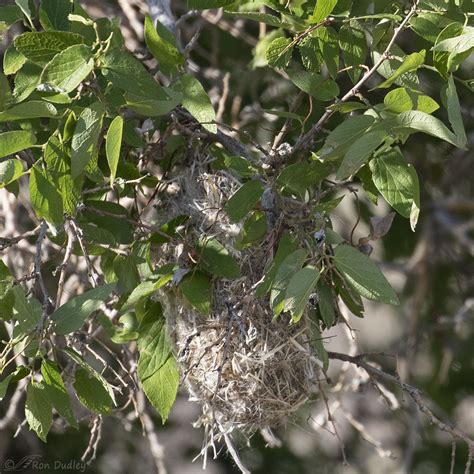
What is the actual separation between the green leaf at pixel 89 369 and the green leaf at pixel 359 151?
0.43 metres

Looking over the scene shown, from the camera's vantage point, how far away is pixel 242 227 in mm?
1434

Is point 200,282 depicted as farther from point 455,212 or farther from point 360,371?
point 455,212

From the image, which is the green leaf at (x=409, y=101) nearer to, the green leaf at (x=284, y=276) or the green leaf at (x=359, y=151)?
the green leaf at (x=359, y=151)

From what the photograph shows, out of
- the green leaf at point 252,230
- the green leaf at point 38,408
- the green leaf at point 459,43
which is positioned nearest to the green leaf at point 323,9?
the green leaf at point 459,43

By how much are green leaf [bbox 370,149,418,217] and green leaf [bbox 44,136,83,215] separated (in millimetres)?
423

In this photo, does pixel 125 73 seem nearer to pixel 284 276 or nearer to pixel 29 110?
pixel 29 110

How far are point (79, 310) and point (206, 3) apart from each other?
0.49 meters

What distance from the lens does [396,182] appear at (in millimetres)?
1301

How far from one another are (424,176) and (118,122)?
5.89 feet

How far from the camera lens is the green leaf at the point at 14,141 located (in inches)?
49.2

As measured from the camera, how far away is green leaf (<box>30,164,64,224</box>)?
126cm

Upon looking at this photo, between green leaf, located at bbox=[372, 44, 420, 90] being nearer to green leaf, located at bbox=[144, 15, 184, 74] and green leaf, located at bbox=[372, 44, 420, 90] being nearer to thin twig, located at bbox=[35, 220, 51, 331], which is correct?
green leaf, located at bbox=[144, 15, 184, 74]

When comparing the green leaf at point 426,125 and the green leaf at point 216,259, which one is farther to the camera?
the green leaf at point 216,259
